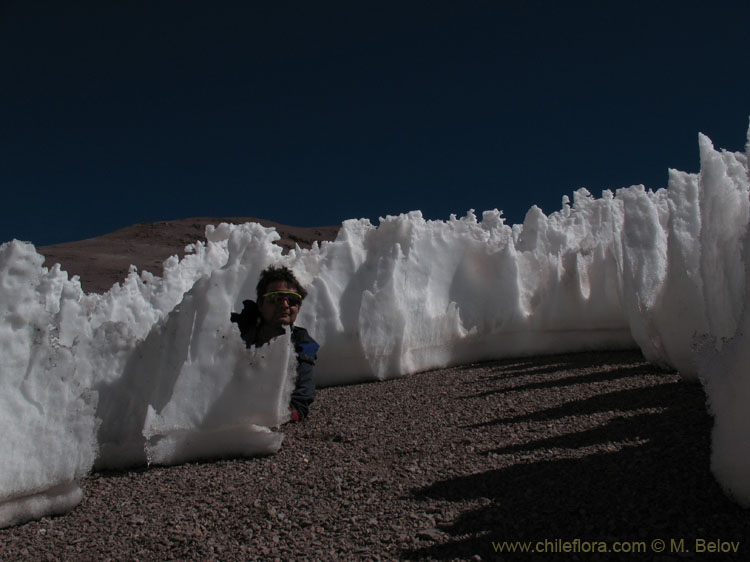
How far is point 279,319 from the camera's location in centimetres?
421

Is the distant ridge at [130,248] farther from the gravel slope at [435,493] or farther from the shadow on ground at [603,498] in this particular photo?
the shadow on ground at [603,498]

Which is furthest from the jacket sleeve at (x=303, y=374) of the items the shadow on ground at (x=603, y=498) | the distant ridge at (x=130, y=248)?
the distant ridge at (x=130, y=248)

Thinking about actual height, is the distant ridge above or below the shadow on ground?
above

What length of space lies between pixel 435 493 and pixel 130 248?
2776 cm

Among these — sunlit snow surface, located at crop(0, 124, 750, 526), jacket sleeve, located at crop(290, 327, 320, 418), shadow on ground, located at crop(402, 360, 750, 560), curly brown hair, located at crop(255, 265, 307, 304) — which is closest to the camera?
shadow on ground, located at crop(402, 360, 750, 560)

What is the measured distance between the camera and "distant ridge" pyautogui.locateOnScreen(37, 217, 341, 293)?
21.2 m

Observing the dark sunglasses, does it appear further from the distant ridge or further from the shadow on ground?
the distant ridge

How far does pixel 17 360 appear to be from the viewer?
2764 millimetres

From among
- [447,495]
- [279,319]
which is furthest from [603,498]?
[279,319]

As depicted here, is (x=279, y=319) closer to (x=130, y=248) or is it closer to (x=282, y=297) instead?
(x=282, y=297)

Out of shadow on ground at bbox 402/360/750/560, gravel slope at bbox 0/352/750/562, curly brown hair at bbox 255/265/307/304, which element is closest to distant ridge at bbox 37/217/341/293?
curly brown hair at bbox 255/265/307/304

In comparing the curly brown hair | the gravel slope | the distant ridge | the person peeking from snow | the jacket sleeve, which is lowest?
the gravel slope

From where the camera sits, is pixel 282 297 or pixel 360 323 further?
pixel 360 323

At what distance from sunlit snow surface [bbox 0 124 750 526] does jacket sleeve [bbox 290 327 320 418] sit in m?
0.49
